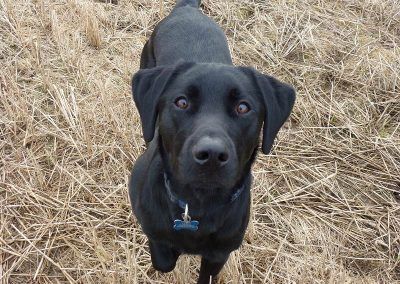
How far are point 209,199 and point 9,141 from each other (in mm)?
1898

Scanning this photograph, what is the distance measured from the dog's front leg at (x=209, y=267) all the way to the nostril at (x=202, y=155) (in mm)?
778

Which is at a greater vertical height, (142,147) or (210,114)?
(210,114)

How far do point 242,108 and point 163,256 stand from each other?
955mm

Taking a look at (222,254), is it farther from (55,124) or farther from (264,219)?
(55,124)

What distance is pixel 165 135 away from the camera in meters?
2.49

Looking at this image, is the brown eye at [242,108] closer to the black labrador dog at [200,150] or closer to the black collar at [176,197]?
the black labrador dog at [200,150]

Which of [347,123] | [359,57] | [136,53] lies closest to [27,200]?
[136,53]

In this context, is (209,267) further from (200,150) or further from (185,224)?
(200,150)

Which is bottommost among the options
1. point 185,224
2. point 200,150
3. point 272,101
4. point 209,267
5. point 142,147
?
point 142,147

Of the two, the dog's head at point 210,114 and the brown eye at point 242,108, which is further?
the brown eye at point 242,108

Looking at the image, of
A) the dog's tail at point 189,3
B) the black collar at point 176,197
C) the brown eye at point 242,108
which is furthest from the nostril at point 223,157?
the dog's tail at point 189,3

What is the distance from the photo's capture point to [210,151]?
2137 millimetres

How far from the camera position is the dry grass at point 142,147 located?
3.32 m

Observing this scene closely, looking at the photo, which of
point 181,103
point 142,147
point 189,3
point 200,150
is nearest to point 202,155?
point 200,150
